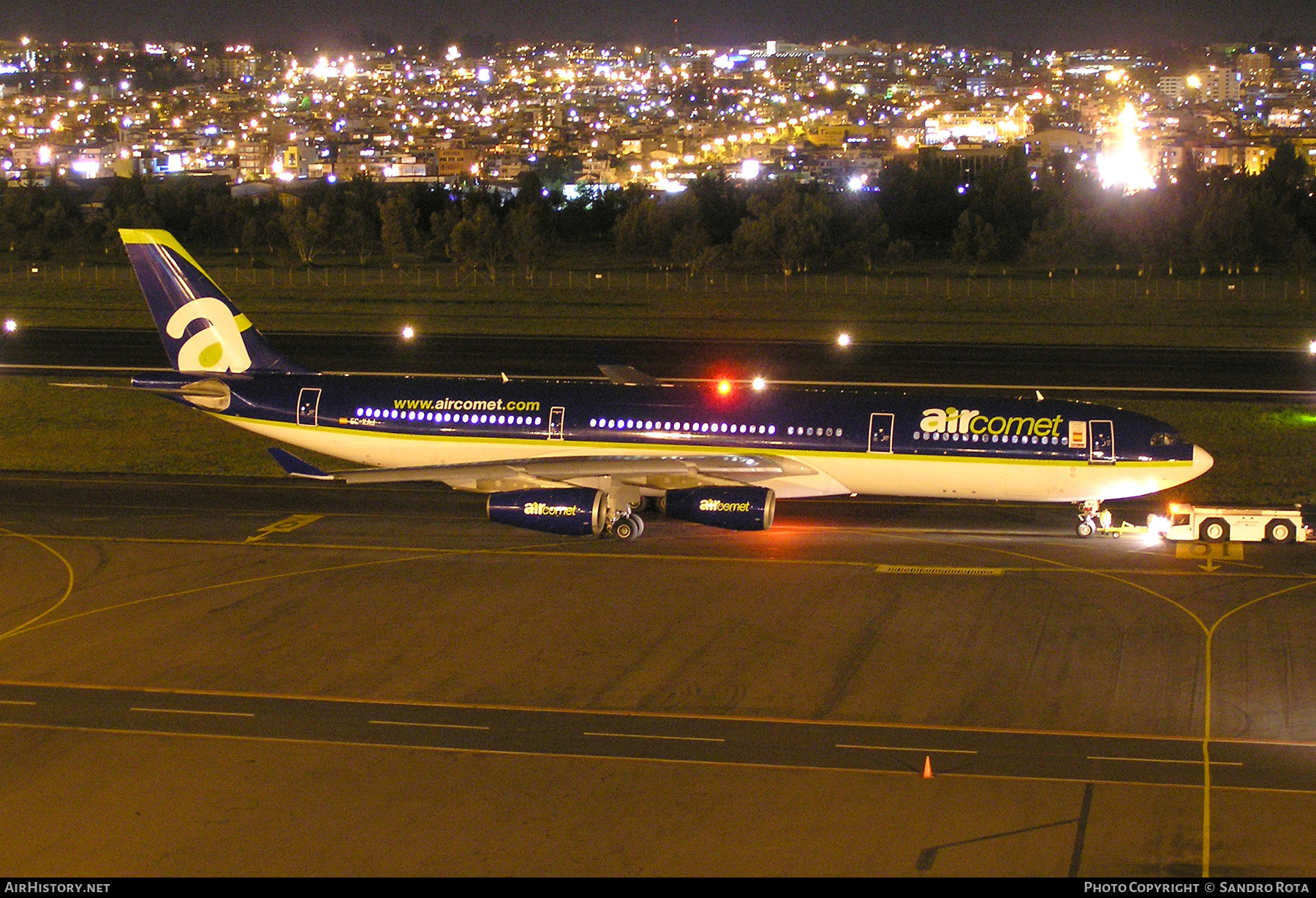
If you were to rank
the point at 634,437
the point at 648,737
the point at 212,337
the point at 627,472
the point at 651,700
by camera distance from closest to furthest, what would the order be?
the point at 648,737, the point at 651,700, the point at 627,472, the point at 634,437, the point at 212,337

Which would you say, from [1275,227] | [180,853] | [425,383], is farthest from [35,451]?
[1275,227]

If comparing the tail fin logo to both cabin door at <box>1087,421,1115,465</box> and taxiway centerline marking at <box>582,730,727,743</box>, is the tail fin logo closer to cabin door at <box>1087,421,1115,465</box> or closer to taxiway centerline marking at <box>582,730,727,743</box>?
taxiway centerline marking at <box>582,730,727,743</box>

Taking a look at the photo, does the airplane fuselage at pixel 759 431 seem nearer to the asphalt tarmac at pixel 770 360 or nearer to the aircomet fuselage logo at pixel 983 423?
the aircomet fuselage logo at pixel 983 423

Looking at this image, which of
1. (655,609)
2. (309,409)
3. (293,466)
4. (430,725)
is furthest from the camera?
(309,409)

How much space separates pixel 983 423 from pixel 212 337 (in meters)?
23.8

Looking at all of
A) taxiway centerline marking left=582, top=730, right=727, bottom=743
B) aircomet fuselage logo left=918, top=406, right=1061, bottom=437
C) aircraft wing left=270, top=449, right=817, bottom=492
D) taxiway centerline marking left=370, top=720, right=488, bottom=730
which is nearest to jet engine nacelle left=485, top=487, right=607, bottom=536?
aircraft wing left=270, top=449, right=817, bottom=492

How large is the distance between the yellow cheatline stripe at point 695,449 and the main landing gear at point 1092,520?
1448mm

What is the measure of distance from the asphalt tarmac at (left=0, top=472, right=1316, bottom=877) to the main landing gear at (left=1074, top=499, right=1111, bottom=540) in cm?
50

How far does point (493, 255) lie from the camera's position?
107125mm

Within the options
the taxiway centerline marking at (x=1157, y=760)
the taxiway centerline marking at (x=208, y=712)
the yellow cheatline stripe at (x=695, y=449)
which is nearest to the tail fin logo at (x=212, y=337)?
the yellow cheatline stripe at (x=695, y=449)

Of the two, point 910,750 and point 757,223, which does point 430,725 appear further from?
point 757,223

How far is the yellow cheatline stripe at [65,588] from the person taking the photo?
29.1 meters

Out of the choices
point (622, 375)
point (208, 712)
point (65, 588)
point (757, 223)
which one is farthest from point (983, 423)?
point (757, 223)

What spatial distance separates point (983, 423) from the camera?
36.4 meters
